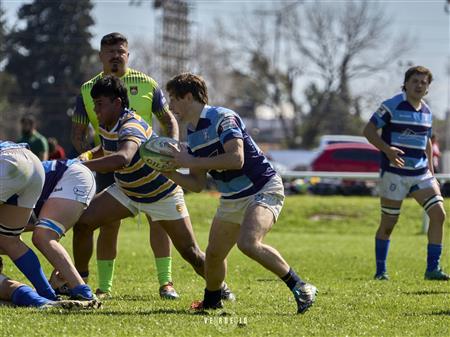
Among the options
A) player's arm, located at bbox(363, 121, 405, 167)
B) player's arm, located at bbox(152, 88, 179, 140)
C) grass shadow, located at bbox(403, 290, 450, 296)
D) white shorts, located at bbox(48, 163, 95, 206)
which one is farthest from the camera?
player's arm, located at bbox(363, 121, 405, 167)

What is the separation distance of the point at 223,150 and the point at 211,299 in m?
1.31

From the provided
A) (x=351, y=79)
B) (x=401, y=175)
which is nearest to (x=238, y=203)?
(x=401, y=175)

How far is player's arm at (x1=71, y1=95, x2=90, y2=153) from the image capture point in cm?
960

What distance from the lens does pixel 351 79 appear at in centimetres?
5697

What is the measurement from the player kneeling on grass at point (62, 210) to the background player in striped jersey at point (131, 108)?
1352 mm

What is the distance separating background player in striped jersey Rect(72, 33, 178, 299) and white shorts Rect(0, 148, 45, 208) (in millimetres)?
1597

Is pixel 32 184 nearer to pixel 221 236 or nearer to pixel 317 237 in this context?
pixel 221 236

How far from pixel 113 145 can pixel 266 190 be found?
5.25 feet

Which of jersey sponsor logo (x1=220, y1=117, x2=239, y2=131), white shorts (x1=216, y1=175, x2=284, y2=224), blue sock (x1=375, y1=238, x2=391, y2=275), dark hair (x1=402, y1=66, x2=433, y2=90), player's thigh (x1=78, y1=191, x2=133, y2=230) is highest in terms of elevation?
jersey sponsor logo (x1=220, y1=117, x2=239, y2=131)

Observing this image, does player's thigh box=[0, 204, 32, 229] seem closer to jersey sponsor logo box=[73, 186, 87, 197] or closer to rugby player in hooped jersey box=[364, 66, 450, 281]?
jersey sponsor logo box=[73, 186, 87, 197]

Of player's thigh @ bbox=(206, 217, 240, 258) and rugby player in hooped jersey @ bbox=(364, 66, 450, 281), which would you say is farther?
rugby player in hooped jersey @ bbox=(364, 66, 450, 281)

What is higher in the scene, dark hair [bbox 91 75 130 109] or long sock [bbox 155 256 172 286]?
dark hair [bbox 91 75 130 109]

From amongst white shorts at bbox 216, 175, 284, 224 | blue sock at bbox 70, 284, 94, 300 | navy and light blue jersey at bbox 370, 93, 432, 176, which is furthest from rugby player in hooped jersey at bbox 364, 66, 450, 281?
blue sock at bbox 70, 284, 94, 300

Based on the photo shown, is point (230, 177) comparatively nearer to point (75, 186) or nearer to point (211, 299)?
point (211, 299)
